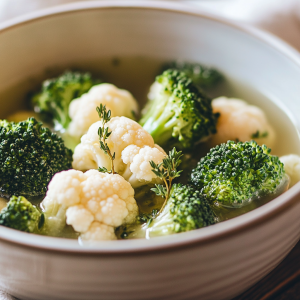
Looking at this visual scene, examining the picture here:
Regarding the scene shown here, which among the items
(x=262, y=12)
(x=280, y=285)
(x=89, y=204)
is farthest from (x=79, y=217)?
(x=262, y=12)

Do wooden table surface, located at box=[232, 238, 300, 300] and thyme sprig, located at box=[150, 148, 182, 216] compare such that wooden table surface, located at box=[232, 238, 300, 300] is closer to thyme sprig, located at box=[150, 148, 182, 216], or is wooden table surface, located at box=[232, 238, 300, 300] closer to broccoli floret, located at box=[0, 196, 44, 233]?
thyme sprig, located at box=[150, 148, 182, 216]

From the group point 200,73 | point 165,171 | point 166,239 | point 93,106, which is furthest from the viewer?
point 200,73

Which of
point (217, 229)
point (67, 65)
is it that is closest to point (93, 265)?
point (217, 229)

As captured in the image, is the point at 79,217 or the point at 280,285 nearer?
the point at 79,217

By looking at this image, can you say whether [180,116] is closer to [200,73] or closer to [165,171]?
[165,171]

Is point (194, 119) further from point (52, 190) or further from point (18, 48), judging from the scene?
point (18, 48)

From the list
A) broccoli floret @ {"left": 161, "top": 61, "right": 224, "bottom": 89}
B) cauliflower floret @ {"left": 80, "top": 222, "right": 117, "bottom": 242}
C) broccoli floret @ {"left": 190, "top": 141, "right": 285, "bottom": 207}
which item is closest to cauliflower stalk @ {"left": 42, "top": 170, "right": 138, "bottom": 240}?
cauliflower floret @ {"left": 80, "top": 222, "right": 117, "bottom": 242}
